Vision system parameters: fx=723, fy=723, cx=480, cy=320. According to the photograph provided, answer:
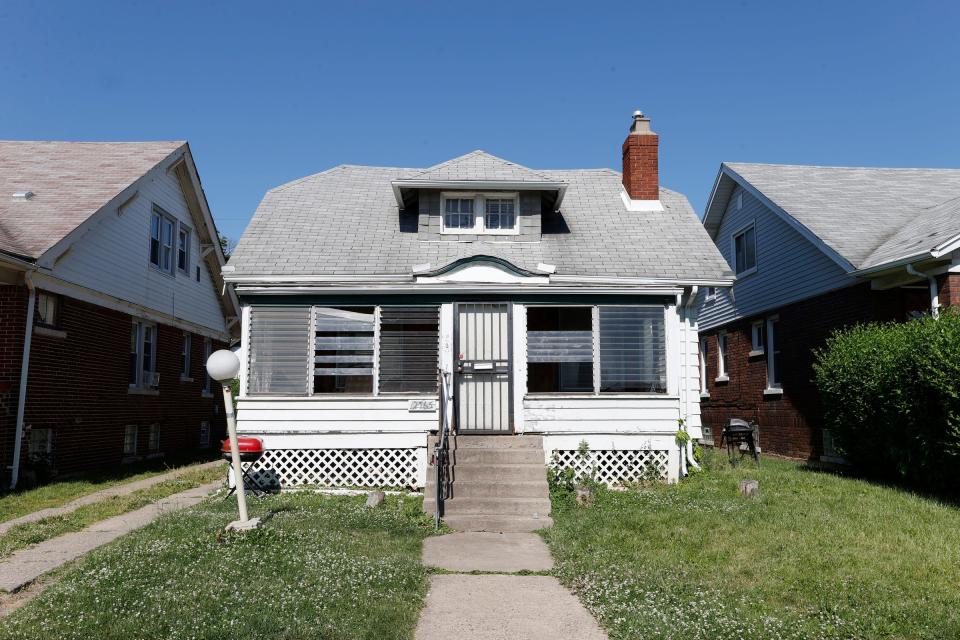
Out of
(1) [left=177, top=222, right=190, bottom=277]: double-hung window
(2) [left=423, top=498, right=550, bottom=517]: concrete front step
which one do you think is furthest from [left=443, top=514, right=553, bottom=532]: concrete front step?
(1) [left=177, top=222, right=190, bottom=277]: double-hung window

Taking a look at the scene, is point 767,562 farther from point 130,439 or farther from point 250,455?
point 130,439

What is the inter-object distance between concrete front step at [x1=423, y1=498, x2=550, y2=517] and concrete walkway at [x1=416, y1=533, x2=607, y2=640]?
1.48m

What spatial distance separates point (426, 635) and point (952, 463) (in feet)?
25.0

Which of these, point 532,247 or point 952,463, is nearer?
point 952,463

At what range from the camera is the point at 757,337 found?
62.3 ft

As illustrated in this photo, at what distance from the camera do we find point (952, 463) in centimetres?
930

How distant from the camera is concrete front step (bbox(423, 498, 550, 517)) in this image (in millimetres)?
9852

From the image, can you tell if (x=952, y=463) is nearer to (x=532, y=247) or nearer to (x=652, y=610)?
(x=652, y=610)

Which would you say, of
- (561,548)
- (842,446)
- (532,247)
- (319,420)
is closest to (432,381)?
(319,420)

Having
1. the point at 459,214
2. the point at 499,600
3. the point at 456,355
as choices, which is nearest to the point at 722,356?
the point at 459,214

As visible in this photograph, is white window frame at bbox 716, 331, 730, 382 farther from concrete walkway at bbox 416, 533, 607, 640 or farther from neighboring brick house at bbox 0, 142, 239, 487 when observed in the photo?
concrete walkway at bbox 416, 533, 607, 640

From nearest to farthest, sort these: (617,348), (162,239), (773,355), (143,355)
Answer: (617,348) < (143,355) < (773,355) < (162,239)

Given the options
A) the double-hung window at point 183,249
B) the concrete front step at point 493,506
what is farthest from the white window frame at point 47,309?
the concrete front step at point 493,506

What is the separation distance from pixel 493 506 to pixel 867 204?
39.5 ft
